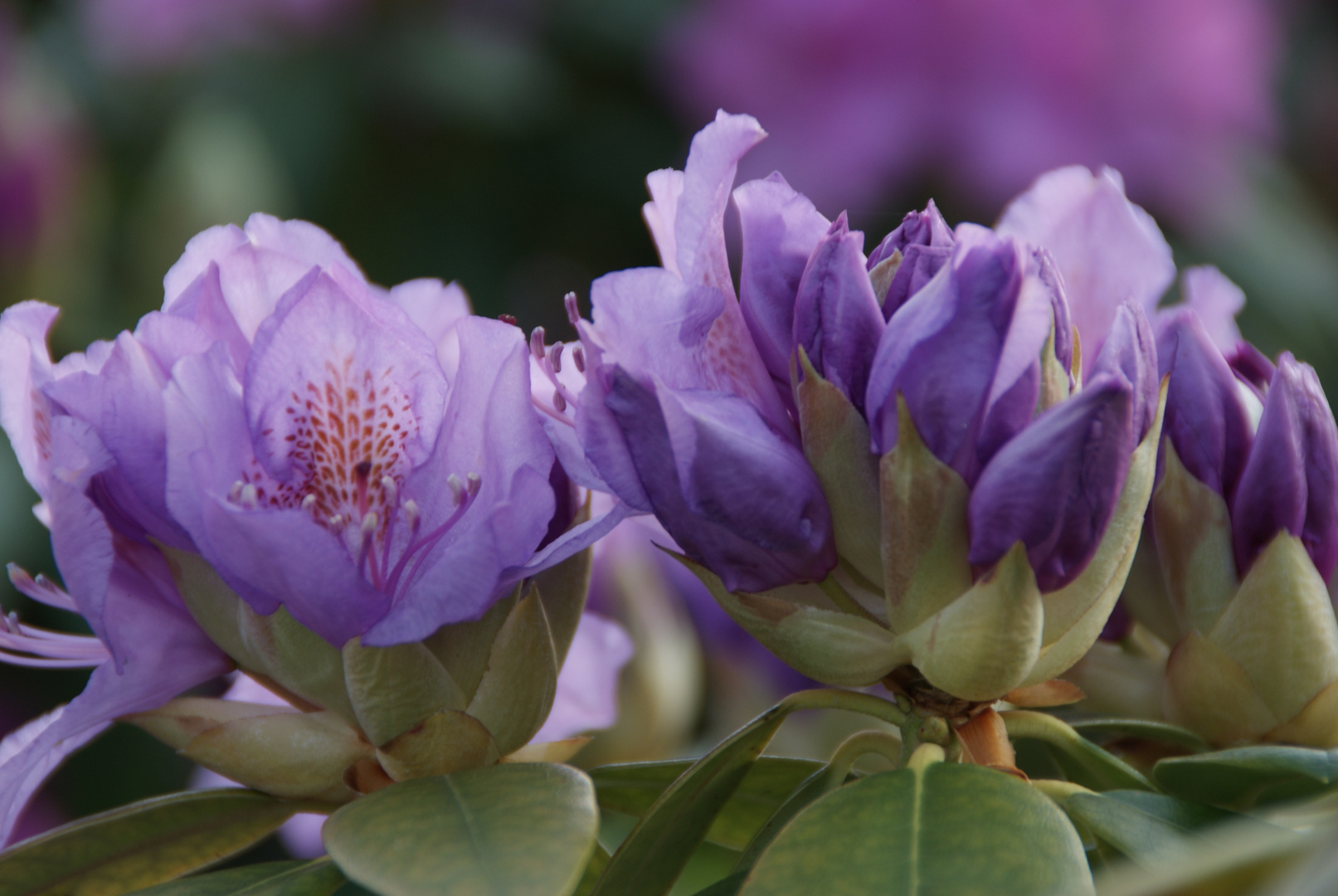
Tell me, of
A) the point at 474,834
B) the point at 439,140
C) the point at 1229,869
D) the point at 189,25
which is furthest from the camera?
the point at 439,140

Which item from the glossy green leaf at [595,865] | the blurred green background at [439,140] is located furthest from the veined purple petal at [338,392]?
the blurred green background at [439,140]

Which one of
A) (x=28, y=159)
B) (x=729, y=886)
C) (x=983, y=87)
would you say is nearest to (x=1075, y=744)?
(x=729, y=886)

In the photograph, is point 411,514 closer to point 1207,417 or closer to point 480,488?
point 480,488

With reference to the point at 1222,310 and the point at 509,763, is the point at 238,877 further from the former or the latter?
the point at 1222,310

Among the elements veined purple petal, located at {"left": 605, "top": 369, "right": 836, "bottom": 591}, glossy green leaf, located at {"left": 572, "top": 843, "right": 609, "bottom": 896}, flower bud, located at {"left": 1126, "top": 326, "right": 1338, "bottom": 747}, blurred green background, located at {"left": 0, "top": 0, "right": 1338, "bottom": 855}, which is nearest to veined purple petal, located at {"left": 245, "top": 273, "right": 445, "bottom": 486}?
veined purple petal, located at {"left": 605, "top": 369, "right": 836, "bottom": 591}

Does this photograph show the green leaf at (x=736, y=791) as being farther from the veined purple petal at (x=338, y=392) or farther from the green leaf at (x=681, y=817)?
the veined purple petal at (x=338, y=392)

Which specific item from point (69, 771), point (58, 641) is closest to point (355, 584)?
point (58, 641)
